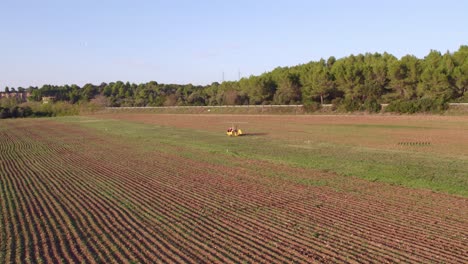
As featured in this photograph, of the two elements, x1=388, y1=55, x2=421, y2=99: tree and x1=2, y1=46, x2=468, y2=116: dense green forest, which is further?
x1=388, y1=55, x2=421, y2=99: tree

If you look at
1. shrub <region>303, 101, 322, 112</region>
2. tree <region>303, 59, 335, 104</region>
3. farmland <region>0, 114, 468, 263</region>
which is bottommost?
shrub <region>303, 101, 322, 112</region>

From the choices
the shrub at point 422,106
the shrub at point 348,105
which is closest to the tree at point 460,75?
the shrub at point 422,106

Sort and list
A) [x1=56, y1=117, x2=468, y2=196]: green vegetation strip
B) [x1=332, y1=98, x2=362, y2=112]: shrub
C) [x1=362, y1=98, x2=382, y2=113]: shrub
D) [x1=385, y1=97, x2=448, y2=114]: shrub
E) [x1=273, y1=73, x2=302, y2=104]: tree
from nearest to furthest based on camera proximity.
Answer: [x1=56, y1=117, x2=468, y2=196]: green vegetation strip < [x1=385, y1=97, x2=448, y2=114]: shrub < [x1=362, y1=98, x2=382, y2=113]: shrub < [x1=332, y1=98, x2=362, y2=112]: shrub < [x1=273, y1=73, x2=302, y2=104]: tree

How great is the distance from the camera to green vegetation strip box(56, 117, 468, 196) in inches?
699

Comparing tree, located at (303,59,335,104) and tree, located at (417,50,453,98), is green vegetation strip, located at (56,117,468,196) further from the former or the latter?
tree, located at (303,59,335,104)

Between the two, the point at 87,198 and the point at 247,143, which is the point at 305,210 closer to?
the point at 87,198

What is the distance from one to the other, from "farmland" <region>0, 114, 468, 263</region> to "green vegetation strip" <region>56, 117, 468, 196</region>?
3.3 inches

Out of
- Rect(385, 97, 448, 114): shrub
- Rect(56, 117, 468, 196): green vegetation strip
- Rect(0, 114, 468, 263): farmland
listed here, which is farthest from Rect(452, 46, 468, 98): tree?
Rect(0, 114, 468, 263): farmland

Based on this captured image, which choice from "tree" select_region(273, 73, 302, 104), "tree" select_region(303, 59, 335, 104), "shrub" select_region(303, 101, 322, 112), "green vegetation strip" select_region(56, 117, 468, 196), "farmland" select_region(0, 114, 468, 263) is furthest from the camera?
"tree" select_region(273, 73, 302, 104)

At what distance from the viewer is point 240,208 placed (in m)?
13.5

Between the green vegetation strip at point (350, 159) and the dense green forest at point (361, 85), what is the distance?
140 feet

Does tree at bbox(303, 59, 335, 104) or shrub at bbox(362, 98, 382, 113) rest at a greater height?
tree at bbox(303, 59, 335, 104)

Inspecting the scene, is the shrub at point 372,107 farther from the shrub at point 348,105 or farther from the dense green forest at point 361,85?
the shrub at point 348,105

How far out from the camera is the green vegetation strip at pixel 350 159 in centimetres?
1777
